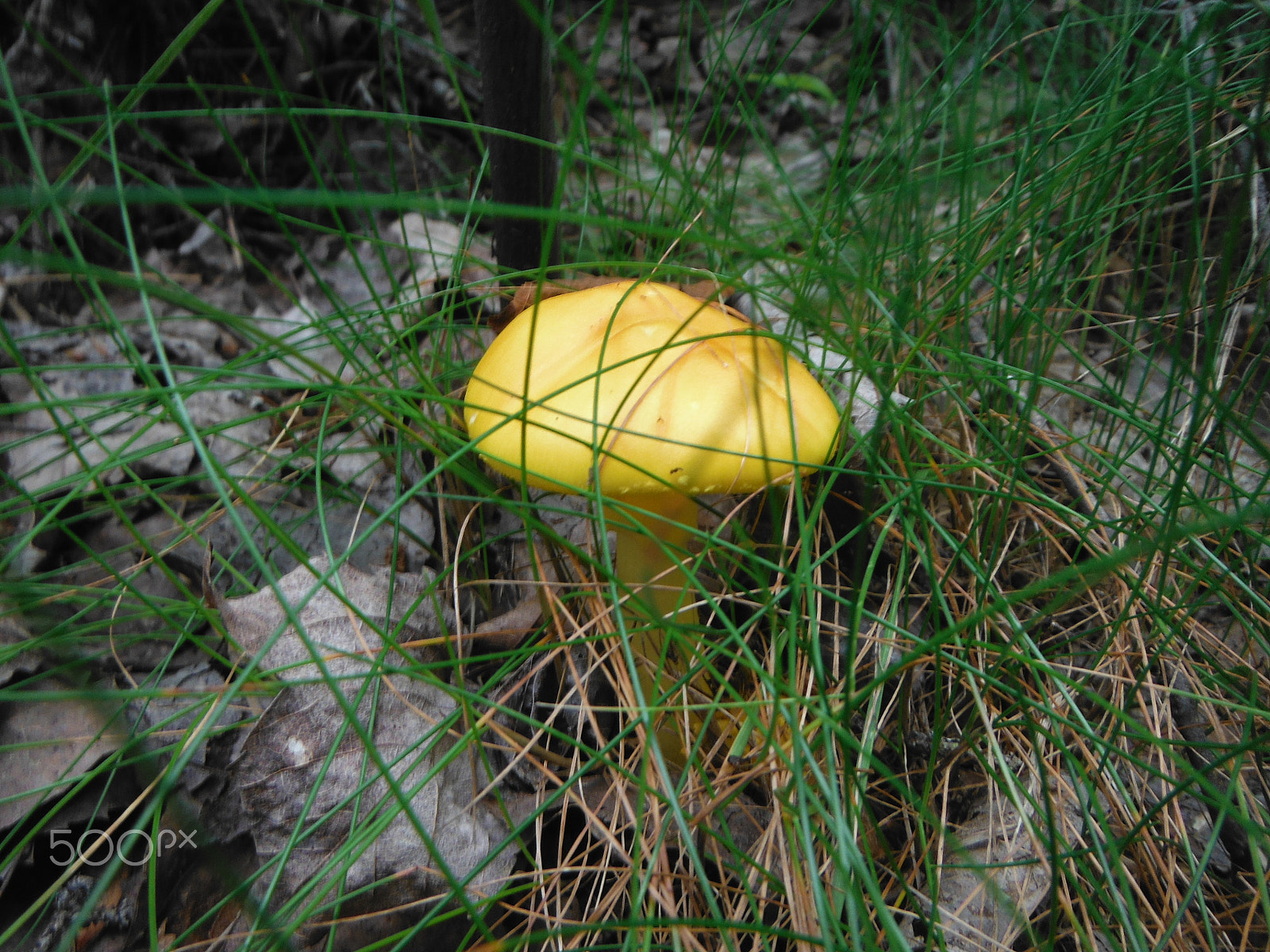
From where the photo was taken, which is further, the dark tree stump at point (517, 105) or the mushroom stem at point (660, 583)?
the dark tree stump at point (517, 105)

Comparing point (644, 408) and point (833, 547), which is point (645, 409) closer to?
point (644, 408)


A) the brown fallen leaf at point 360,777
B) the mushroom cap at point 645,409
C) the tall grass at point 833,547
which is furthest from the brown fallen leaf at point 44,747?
the mushroom cap at point 645,409

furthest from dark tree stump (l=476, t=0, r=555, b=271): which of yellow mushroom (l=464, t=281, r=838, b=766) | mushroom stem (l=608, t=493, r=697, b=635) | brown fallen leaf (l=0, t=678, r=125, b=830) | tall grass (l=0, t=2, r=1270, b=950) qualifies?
brown fallen leaf (l=0, t=678, r=125, b=830)

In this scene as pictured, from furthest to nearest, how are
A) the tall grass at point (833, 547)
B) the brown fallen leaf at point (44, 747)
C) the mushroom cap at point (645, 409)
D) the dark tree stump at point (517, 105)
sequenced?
the dark tree stump at point (517, 105) < the brown fallen leaf at point (44, 747) < the mushroom cap at point (645, 409) < the tall grass at point (833, 547)

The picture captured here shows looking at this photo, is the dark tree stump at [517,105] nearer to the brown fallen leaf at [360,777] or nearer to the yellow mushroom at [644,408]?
the yellow mushroom at [644,408]

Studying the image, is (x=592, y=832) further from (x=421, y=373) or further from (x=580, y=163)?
(x=580, y=163)

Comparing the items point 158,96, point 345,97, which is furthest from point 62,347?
point 345,97
